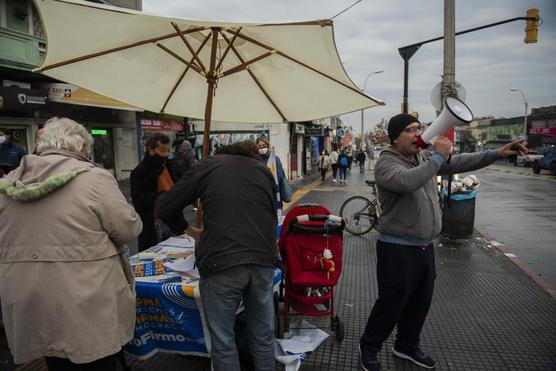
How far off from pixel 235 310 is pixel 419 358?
69.7 inches

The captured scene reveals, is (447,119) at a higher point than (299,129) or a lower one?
lower

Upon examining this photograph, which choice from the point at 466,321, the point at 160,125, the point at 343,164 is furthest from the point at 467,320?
the point at 160,125

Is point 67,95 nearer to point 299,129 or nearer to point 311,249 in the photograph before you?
point 299,129

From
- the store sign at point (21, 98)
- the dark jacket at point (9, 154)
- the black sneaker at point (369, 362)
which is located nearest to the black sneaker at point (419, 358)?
the black sneaker at point (369, 362)

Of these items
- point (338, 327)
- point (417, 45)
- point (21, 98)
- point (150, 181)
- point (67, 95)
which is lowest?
point (338, 327)

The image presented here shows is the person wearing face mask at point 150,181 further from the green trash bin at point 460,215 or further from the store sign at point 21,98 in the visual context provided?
the store sign at point 21,98

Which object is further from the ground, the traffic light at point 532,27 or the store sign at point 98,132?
the traffic light at point 532,27

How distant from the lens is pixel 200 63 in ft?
10.2

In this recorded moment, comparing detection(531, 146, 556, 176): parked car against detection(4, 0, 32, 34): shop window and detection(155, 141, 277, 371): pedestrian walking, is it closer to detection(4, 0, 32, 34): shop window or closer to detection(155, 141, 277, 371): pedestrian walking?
detection(155, 141, 277, 371): pedestrian walking

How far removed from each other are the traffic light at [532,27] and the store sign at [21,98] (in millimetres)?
14845

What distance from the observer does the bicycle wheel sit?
7.85m

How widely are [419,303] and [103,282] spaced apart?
93.7 inches

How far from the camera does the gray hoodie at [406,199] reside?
2803 mm

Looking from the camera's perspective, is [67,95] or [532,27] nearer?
[532,27]
